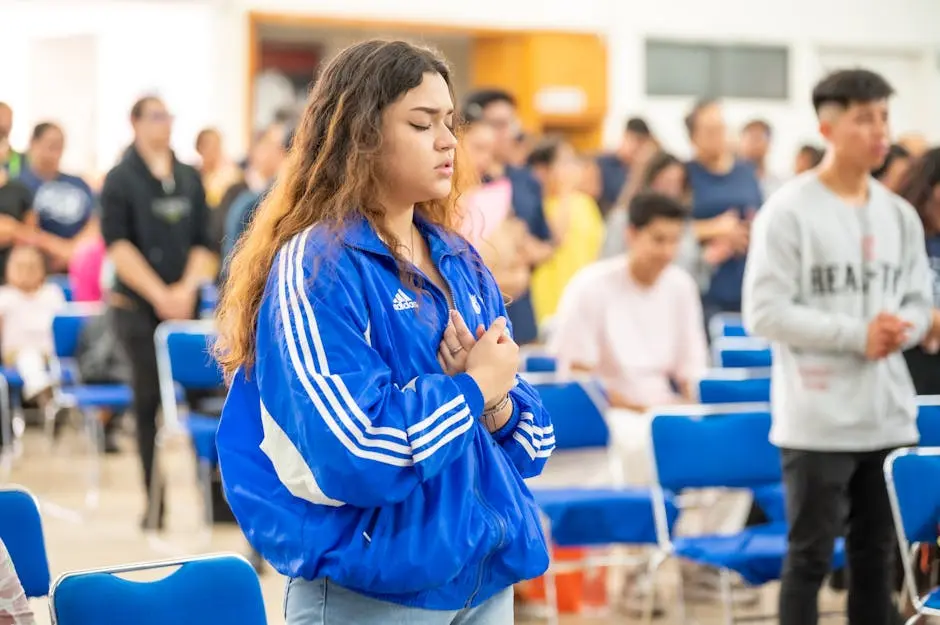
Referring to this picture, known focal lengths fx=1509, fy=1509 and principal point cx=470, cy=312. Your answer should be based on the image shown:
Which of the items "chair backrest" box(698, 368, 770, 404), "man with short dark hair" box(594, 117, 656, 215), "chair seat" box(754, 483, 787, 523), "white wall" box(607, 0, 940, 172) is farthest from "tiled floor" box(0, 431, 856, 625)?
"white wall" box(607, 0, 940, 172)

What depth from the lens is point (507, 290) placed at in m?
5.52

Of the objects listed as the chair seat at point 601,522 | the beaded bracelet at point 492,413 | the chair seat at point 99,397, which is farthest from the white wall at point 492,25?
the beaded bracelet at point 492,413

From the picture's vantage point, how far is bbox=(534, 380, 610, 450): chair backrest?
500 cm

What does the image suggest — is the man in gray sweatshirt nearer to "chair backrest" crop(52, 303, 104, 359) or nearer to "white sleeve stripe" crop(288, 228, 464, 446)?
"white sleeve stripe" crop(288, 228, 464, 446)

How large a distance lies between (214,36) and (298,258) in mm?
12851

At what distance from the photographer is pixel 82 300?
863cm

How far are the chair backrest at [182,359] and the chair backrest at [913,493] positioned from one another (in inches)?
127

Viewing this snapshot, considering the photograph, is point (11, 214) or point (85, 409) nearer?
point (85, 409)

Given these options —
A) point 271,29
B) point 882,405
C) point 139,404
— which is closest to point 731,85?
point 271,29

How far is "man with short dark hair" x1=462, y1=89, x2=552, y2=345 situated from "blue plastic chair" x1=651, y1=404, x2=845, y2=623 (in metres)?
1.52

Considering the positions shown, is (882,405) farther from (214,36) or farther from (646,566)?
(214,36)

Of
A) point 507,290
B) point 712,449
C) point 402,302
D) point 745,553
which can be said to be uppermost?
point 402,302

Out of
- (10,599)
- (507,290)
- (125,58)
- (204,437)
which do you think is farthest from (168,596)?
(125,58)

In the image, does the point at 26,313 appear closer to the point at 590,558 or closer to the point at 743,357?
the point at 743,357
